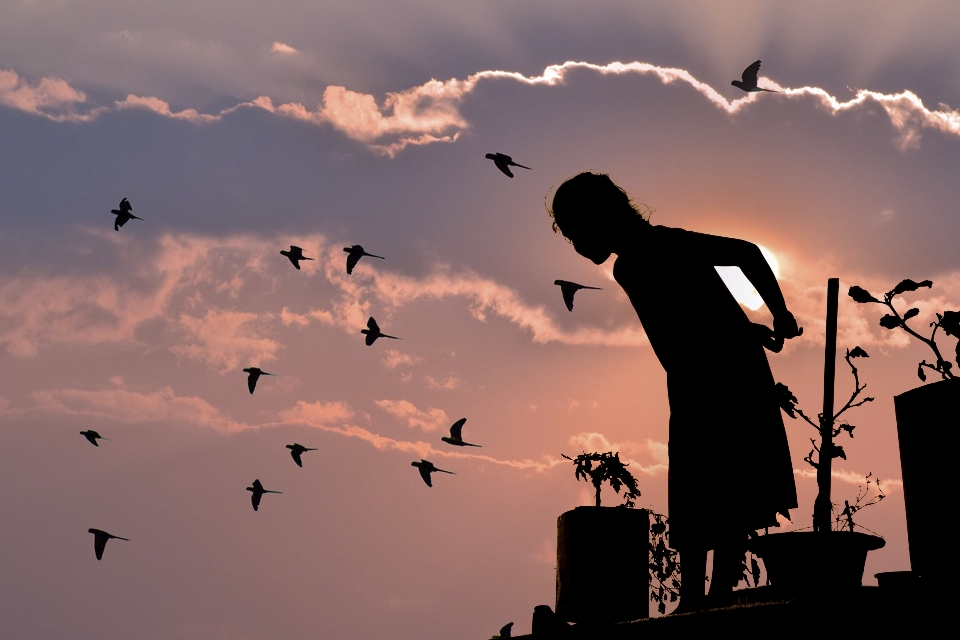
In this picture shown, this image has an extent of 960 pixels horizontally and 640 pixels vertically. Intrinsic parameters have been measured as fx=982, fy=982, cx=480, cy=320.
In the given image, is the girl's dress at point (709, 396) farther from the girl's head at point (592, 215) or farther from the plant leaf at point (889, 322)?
the plant leaf at point (889, 322)

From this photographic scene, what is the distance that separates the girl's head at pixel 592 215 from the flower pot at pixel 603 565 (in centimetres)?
229

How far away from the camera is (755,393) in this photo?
4801mm

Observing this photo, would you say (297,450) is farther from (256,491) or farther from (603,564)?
(603,564)

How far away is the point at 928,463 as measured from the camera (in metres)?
4.60

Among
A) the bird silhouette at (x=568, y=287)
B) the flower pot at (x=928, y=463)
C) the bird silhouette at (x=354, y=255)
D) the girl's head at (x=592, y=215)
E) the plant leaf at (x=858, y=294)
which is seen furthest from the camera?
the bird silhouette at (x=354, y=255)

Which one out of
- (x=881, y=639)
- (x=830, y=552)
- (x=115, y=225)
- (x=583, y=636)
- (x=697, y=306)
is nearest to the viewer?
(x=881, y=639)

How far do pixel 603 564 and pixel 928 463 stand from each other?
2.55 meters

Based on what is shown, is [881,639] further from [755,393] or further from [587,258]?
[587,258]

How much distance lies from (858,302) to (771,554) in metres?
2.15

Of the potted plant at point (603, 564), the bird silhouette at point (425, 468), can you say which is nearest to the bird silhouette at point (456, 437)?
the bird silhouette at point (425, 468)

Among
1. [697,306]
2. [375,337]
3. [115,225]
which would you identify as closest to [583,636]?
[697,306]

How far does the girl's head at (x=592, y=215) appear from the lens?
5027mm

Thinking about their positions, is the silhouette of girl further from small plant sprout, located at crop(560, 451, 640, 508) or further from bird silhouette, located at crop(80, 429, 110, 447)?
bird silhouette, located at crop(80, 429, 110, 447)

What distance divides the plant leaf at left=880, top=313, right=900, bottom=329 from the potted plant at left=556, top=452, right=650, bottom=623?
236 cm
